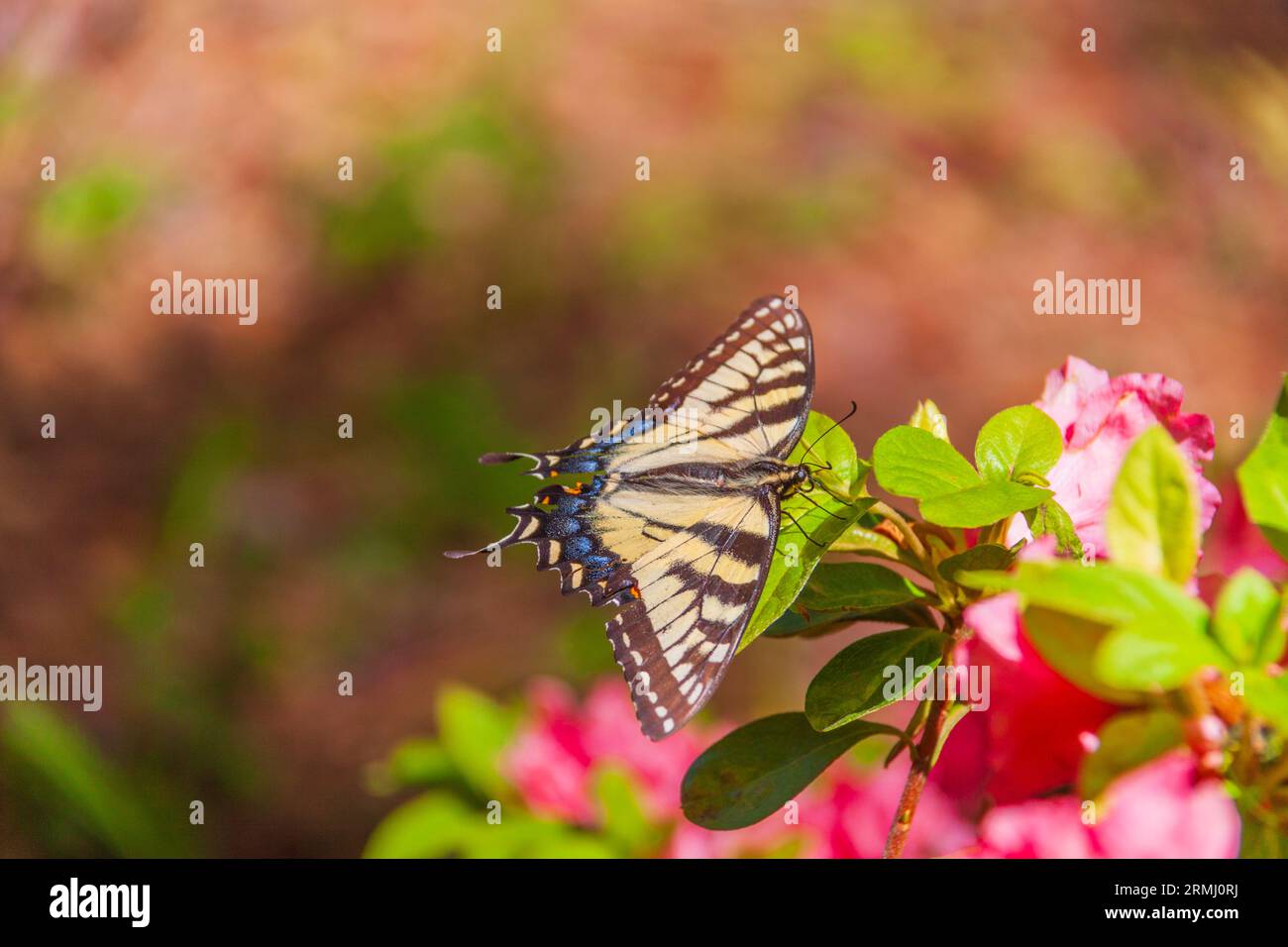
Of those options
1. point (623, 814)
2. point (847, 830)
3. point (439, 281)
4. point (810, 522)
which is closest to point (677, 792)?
point (623, 814)

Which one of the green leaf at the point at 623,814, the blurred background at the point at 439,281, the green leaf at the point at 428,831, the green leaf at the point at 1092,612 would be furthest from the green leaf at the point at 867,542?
the blurred background at the point at 439,281

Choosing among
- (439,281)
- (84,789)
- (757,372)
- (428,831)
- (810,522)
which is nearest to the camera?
(810,522)

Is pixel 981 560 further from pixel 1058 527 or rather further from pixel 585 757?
pixel 585 757

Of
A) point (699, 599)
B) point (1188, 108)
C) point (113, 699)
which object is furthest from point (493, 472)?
point (1188, 108)

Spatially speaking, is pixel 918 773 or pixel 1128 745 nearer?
pixel 1128 745

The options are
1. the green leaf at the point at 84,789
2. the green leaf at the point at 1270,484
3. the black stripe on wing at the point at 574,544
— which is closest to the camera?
the green leaf at the point at 1270,484

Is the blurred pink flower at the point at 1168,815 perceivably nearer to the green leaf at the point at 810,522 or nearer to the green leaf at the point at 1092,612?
the green leaf at the point at 1092,612
